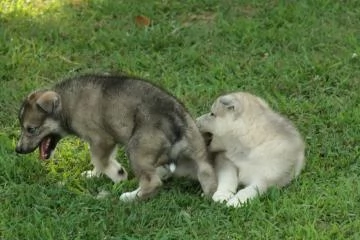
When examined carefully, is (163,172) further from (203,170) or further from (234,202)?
(234,202)

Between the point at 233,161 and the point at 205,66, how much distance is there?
91.9 inches

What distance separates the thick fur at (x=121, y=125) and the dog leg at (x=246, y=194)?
0.79ft

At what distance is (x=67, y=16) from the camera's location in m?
9.31

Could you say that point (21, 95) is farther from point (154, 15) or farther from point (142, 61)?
point (154, 15)

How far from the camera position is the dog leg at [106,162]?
19.9 ft

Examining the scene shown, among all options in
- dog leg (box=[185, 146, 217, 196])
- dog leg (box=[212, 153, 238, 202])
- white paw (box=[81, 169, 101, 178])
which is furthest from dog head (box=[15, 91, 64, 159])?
dog leg (box=[212, 153, 238, 202])

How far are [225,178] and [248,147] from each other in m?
0.31

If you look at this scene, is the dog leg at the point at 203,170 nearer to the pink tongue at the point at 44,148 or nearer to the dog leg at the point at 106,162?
the dog leg at the point at 106,162

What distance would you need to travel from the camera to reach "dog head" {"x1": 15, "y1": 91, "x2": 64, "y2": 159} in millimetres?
6074

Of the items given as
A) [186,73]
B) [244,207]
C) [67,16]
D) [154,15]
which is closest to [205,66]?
[186,73]

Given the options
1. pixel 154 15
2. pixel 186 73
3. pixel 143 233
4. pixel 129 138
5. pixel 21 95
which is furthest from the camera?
pixel 154 15

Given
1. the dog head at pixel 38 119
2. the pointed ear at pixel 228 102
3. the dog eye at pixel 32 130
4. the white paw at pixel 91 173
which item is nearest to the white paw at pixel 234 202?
the pointed ear at pixel 228 102

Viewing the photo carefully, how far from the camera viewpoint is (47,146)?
625 centimetres

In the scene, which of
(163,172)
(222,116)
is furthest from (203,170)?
(222,116)
